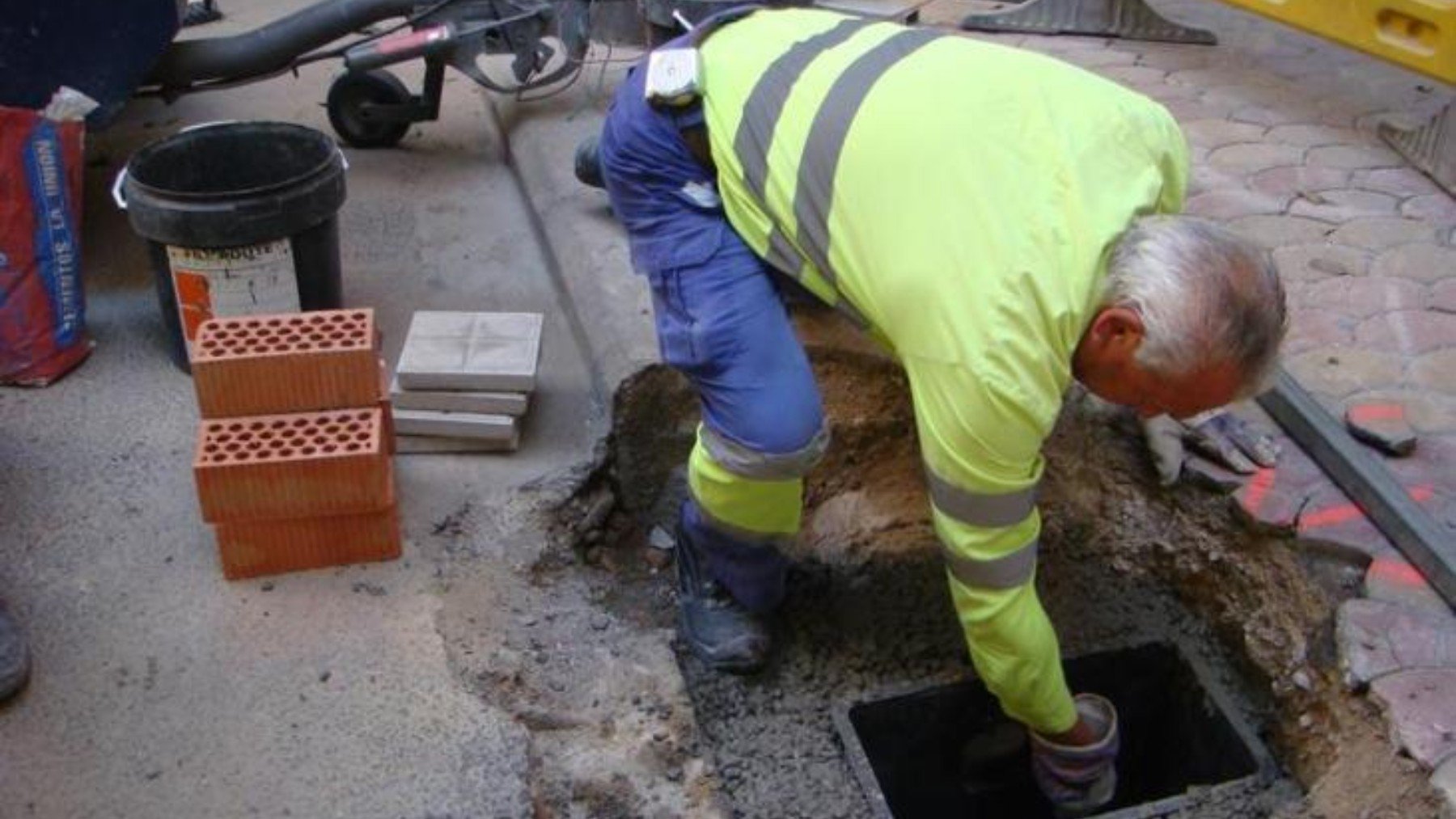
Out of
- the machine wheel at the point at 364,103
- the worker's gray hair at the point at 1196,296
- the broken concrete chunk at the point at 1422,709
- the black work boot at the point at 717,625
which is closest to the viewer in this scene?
the worker's gray hair at the point at 1196,296

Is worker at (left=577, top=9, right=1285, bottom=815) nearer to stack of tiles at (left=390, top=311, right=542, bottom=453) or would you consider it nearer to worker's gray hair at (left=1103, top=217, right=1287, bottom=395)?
worker's gray hair at (left=1103, top=217, right=1287, bottom=395)

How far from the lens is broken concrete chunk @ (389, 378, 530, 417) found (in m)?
3.01

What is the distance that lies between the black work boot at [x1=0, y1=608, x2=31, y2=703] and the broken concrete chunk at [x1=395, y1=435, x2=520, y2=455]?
853mm

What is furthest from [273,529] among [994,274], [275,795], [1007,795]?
[1007,795]

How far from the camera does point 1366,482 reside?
2736 mm

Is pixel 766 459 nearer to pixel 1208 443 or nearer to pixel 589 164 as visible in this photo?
pixel 1208 443

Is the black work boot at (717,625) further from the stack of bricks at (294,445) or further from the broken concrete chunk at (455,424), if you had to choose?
the stack of bricks at (294,445)

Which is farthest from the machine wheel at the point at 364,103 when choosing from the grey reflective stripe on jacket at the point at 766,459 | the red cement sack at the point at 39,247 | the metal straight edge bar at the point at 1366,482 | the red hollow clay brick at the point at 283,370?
the metal straight edge bar at the point at 1366,482

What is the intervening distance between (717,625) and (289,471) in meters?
0.86

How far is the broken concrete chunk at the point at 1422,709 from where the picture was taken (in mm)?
2207

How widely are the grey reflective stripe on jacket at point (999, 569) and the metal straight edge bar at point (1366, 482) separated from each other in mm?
851

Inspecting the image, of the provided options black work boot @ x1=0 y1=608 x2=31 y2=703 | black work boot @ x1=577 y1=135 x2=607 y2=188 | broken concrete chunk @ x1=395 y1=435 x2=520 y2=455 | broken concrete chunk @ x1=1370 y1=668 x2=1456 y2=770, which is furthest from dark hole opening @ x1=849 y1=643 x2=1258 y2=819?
black work boot @ x1=577 y1=135 x2=607 y2=188

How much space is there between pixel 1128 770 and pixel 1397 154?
7.57ft

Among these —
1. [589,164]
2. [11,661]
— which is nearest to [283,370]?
[11,661]
